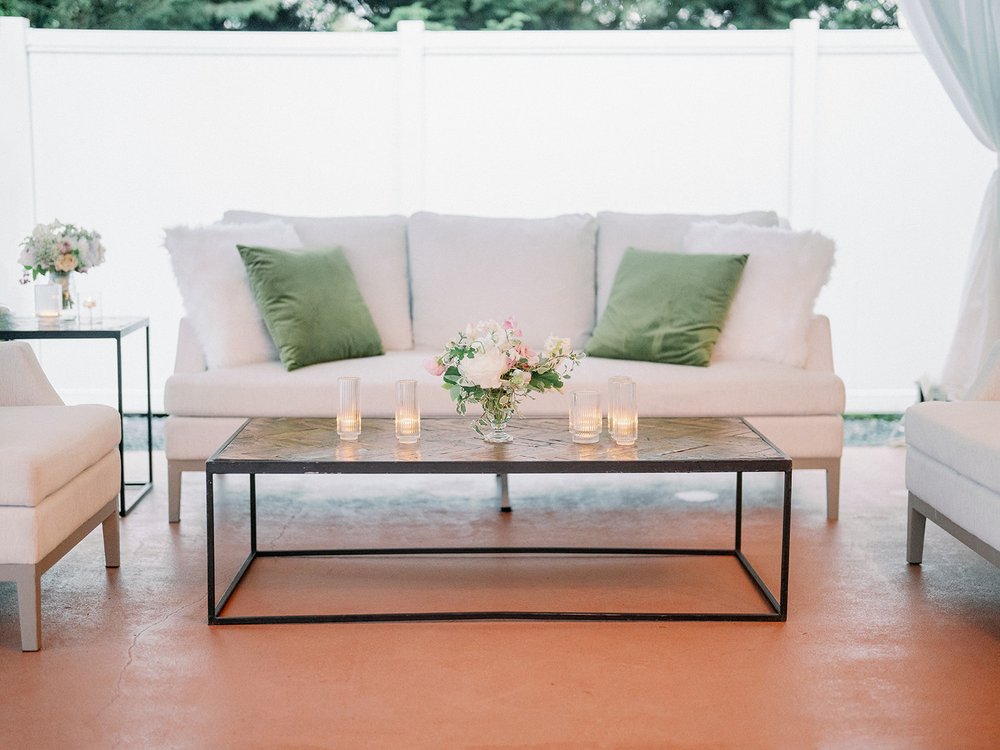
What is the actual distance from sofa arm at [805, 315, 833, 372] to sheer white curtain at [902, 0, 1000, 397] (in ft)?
3.76

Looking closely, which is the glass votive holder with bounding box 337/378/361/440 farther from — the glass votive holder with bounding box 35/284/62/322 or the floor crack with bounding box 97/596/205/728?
the glass votive holder with bounding box 35/284/62/322

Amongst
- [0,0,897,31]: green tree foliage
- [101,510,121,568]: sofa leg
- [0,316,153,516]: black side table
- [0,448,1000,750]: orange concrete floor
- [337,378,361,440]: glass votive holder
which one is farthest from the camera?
[0,0,897,31]: green tree foliage

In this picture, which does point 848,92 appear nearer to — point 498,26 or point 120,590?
point 498,26

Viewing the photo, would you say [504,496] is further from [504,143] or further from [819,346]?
[504,143]

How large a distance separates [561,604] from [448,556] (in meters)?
0.49

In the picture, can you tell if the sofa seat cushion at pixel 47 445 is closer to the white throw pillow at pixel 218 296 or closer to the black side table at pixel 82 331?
the black side table at pixel 82 331

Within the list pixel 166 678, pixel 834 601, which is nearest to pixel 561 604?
pixel 834 601

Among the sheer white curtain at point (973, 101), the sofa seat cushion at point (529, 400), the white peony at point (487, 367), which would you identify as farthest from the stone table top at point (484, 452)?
the sheer white curtain at point (973, 101)

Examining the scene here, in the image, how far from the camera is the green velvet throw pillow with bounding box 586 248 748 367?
3.89 m

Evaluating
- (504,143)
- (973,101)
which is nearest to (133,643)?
(504,143)

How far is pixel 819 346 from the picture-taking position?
12.8 ft

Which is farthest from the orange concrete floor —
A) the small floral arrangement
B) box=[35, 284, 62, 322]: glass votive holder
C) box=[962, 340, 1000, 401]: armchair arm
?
the small floral arrangement

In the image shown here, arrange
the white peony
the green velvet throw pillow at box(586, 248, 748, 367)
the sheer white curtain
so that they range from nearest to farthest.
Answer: the white peony, the green velvet throw pillow at box(586, 248, 748, 367), the sheer white curtain

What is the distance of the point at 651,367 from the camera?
12.6 ft
